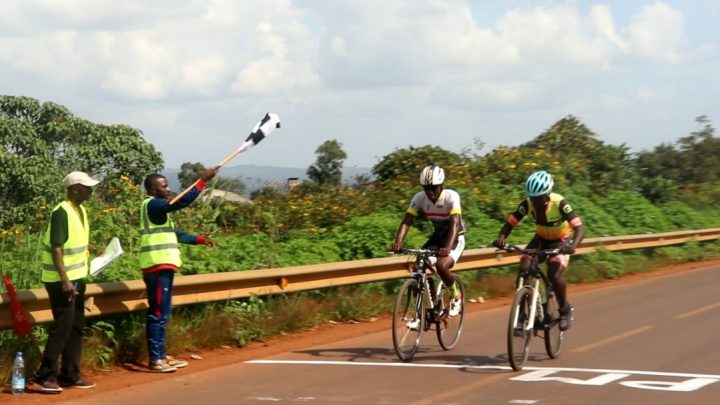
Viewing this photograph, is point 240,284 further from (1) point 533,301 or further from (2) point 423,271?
(1) point 533,301

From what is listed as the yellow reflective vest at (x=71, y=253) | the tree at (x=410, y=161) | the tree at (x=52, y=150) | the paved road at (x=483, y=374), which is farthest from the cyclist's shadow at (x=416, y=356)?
the tree at (x=52, y=150)

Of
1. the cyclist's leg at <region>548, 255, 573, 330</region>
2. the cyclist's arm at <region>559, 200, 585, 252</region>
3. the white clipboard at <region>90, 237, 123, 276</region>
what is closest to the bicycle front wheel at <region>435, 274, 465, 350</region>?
the cyclist's leg at <region>548, 255, 573, 330</region>

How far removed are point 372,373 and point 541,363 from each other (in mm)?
1790

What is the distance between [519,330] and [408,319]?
4.15ft

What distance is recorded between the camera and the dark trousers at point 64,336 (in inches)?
361

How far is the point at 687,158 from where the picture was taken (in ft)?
133

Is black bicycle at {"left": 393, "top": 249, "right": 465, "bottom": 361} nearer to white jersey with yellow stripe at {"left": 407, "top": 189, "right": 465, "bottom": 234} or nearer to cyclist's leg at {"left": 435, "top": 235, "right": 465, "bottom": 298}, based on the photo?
cyclist's leg at {"left": 435, "top": 235, "right": 465, "bottom": 298}

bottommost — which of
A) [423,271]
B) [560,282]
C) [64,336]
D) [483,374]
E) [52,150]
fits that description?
[483,374]

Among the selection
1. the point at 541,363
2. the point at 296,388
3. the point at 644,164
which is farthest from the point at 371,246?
the point at 644,164

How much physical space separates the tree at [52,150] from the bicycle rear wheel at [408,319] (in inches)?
753

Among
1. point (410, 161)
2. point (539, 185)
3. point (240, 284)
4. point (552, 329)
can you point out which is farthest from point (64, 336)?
point (410, 161)

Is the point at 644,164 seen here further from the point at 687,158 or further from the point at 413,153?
the point at 413,153

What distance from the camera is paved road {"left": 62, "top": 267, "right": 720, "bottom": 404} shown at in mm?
8883

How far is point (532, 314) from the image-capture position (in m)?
10.5
